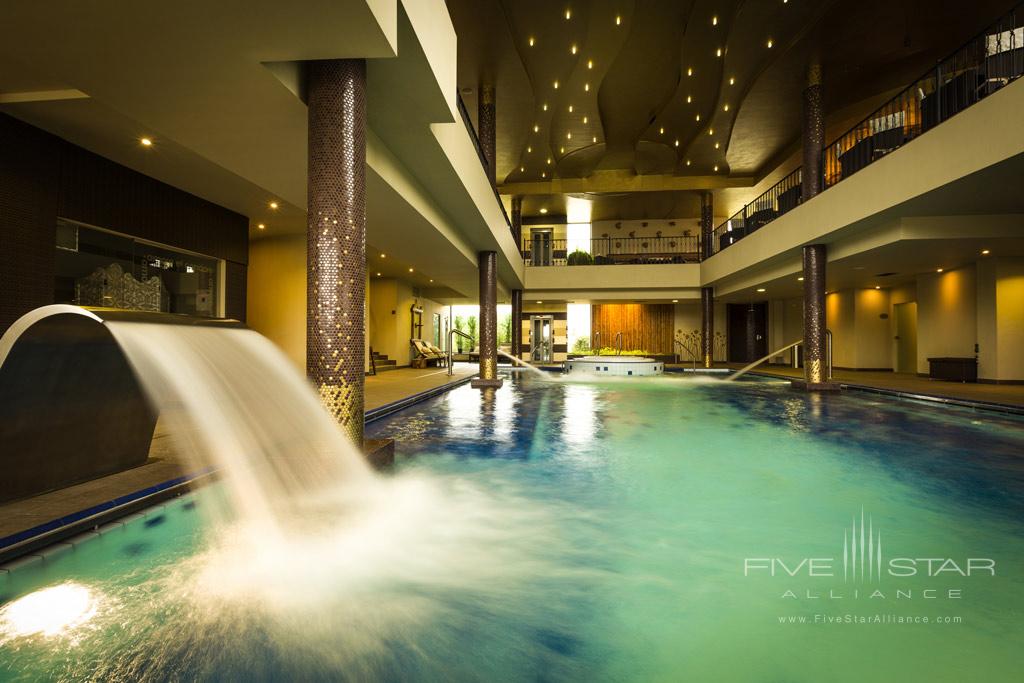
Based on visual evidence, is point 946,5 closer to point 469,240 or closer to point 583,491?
point 469,240

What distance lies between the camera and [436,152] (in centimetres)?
630

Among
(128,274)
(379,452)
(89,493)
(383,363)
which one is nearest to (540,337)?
(383,363)

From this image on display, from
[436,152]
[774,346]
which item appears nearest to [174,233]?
[436,152]

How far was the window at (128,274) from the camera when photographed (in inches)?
261

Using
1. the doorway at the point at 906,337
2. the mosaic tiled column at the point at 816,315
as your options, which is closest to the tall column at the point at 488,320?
the mosaic tiled column at the point at 816,315

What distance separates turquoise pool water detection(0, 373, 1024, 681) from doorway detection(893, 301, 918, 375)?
14.1 m

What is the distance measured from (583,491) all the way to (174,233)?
318 inches

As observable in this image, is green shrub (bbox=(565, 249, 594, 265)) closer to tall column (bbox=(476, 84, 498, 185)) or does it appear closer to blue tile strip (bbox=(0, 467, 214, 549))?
tall column (bbox=(476, 84, 498, 185))

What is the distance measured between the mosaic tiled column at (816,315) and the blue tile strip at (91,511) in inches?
464

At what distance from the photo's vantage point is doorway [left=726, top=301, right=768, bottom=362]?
908 inches

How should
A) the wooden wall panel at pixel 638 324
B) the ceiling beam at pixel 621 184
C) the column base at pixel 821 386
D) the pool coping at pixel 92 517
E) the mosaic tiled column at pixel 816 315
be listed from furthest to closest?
the wooden wall panel at pixel 638 324
the ceiling beam at pixel 621 184
the mosaic tiled column at pixel 816 315
the column base at pixel 821 386
the pool coping at pixel 92 517

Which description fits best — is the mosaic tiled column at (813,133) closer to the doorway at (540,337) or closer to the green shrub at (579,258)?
the green shrub at (579,258)

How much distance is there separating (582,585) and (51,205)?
743 centimetres

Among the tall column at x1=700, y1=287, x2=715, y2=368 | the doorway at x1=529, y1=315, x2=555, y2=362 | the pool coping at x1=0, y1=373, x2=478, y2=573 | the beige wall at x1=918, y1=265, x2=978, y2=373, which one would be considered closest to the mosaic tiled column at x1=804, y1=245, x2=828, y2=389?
the beige wall at x1=918, y1=265, x2=978, y2=373
